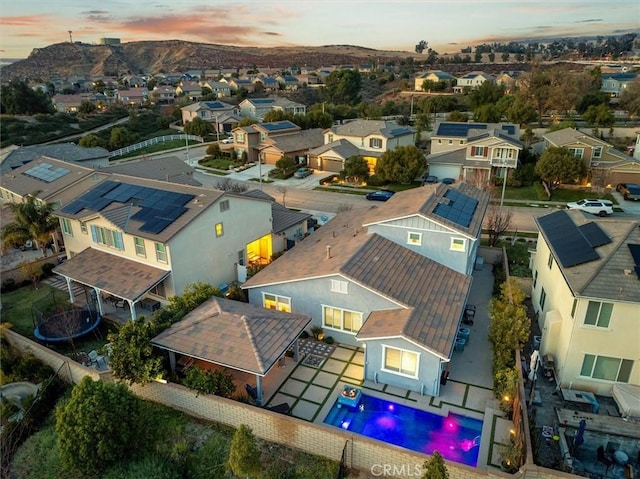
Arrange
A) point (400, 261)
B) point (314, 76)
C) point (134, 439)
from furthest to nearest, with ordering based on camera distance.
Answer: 1. point (314, 76)
2. point (400, 261)
3. point (134, 439)

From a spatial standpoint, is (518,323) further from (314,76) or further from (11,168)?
(314,76)

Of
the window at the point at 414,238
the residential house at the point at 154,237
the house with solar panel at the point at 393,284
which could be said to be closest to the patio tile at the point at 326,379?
the house with solar panel at the point at 393,284

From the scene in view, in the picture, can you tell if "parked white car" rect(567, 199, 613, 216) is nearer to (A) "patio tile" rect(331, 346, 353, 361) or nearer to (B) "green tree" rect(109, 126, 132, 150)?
(A) "patio tile" rect(331, 346, 353, 361)

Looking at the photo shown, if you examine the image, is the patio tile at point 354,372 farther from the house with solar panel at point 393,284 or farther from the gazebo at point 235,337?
the gazebo at point 235,337

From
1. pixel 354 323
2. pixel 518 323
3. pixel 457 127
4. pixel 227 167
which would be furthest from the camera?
pixel 227 167

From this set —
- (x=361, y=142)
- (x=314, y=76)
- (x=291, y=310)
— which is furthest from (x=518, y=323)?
(x=314, y=76)
